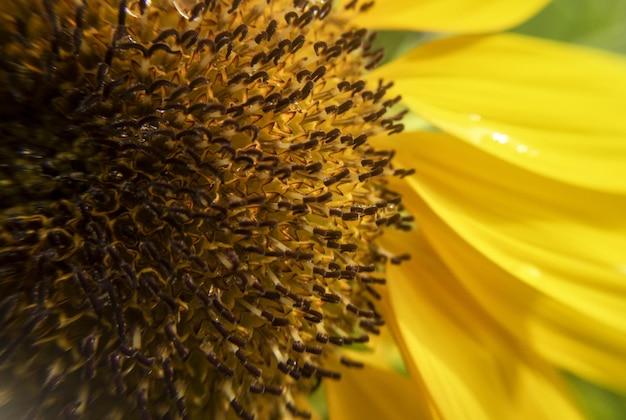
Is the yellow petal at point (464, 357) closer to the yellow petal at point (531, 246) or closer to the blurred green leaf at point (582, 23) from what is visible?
the yellow petal at point (531, 246)

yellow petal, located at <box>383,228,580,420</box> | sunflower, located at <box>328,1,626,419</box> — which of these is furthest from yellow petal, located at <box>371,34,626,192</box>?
yellow petal, located at <box>383,228,580,420</box>

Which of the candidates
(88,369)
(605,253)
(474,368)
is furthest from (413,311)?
(88,369)

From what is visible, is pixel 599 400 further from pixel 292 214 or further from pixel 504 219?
pixel 292 214

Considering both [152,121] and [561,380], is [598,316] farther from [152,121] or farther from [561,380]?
[152,121]

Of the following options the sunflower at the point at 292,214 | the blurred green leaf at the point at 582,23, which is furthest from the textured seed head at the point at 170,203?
the blurred green leaf at the point at 582,23

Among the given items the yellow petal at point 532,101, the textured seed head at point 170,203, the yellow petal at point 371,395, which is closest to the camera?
the textured seed head at point 170,203

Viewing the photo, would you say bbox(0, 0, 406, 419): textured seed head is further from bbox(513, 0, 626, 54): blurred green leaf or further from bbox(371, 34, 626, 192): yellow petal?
bbox(513, 0, 626, 54): blurred green leaf
